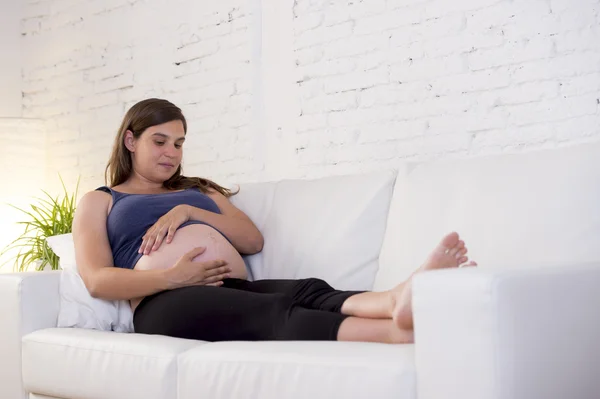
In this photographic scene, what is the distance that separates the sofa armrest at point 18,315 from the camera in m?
2.68

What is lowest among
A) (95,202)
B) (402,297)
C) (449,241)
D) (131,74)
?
(402,297)

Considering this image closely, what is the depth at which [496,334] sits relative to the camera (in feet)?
5.09

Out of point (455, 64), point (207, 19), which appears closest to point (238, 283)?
point (455, 64)

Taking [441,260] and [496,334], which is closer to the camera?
[496,334]

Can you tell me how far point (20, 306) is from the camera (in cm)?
268

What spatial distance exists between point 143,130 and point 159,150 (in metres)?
0.09

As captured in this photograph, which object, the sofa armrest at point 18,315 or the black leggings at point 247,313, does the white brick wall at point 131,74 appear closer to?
the sofa armrest at point 18,315

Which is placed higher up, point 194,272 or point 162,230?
point 162,230

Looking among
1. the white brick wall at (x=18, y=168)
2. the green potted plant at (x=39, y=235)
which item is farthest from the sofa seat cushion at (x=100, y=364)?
the white brick wall at (x=18, y=168)

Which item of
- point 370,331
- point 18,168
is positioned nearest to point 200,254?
point 370,331

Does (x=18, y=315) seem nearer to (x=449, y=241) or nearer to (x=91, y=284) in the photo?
(x=91, y=284)

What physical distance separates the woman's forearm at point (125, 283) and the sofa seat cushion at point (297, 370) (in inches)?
19.8

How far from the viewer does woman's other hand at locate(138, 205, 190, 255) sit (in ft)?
8.96

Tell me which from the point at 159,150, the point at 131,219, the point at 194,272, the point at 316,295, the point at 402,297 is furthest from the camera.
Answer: the point at 159,150
